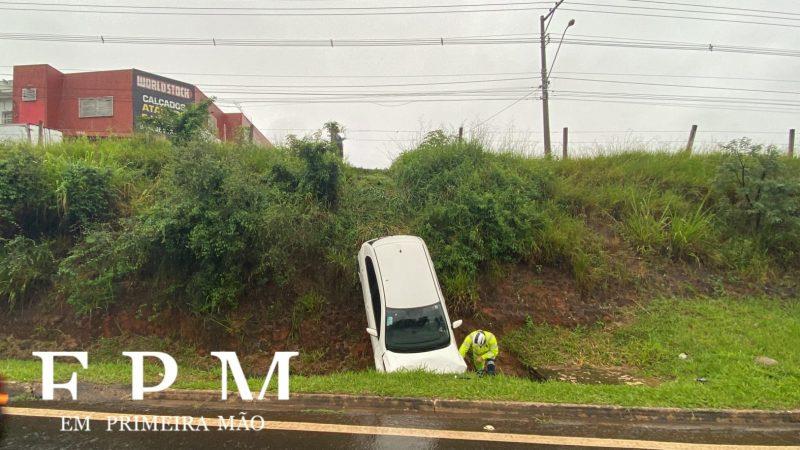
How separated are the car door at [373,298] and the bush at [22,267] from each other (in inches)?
252

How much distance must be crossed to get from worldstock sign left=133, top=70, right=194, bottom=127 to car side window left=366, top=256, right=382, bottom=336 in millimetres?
22742

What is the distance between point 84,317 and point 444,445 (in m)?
7.61

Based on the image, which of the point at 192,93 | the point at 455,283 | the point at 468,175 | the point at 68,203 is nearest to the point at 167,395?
the point at 455,283

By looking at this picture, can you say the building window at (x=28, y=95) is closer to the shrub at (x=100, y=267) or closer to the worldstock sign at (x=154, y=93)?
the worldstock sign at (x=154, y=93)

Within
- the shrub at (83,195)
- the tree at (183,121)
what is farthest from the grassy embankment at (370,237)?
the tree at (183,121)

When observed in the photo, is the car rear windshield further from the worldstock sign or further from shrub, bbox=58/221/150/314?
the worldstock sign

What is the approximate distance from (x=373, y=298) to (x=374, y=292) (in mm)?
103

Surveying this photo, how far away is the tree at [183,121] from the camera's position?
10.0 m

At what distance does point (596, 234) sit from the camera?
928cm

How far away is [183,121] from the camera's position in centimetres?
1027

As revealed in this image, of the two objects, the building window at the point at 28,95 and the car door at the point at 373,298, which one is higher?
the building window at the point at 28,95

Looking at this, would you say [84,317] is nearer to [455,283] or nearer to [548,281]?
[455,283]

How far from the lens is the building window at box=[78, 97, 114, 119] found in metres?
24.6

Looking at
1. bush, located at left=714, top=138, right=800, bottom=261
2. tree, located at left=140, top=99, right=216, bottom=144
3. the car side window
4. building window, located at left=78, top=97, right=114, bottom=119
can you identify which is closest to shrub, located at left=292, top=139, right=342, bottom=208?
the car side window
